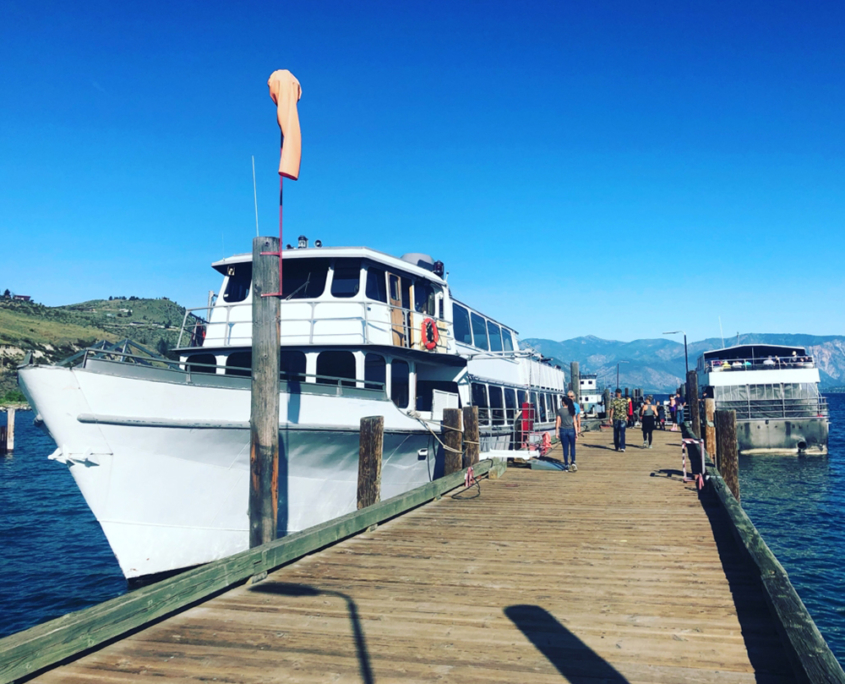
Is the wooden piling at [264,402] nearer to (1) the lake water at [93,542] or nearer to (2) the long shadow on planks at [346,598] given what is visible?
(2) the long shadow on planks at [346,598]

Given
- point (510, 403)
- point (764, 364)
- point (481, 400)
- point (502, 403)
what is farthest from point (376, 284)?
point (764, 364)

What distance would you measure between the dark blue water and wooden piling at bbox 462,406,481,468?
23.7 feet

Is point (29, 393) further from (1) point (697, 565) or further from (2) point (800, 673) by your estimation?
(2) point (800, 673)

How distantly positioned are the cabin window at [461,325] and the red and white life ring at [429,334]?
286cm

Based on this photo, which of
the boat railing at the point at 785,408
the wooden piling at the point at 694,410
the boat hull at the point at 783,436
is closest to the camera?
the wooden piling at the point at 694,410

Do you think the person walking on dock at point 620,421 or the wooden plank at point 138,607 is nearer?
the wooden plank at point 138,607

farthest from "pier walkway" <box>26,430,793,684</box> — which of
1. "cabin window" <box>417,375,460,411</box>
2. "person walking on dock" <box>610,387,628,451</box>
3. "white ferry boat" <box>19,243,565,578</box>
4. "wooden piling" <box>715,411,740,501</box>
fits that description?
"person walking on dock" <box>610,387,628,451</box>

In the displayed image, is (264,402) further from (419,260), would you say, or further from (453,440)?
(419,260)

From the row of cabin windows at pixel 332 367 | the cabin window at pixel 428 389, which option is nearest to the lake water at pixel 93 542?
the row of cabin windows at pixel 332 367

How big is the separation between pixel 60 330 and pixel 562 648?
383 feet

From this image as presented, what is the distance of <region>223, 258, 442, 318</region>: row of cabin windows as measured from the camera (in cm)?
1280

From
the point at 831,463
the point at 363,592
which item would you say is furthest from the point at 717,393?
the point at 363,592

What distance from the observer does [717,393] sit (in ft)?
114

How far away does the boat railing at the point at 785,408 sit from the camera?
32.8 metres
